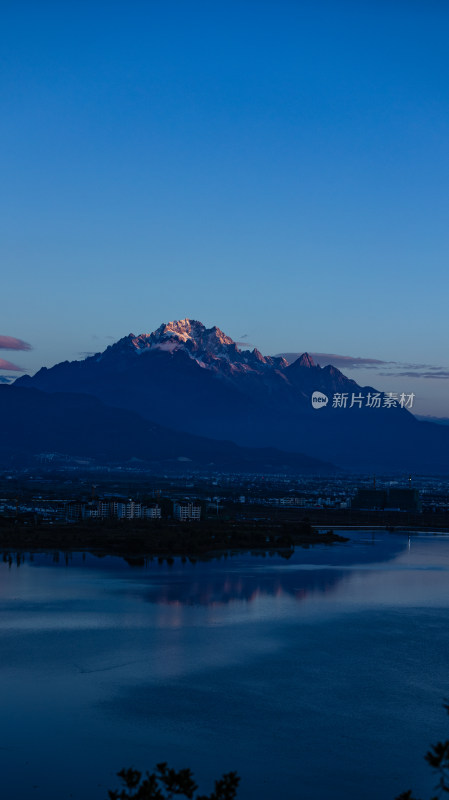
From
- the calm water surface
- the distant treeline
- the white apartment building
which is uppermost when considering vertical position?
the white apartment building

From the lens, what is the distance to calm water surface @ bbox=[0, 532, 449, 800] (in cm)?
1723

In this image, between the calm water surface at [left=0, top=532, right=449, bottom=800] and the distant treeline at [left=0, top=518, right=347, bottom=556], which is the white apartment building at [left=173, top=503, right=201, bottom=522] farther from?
the calm water surface at [left=0, top=532, right=449, bottom=800]

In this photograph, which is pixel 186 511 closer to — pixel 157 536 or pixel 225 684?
pixel 157 536

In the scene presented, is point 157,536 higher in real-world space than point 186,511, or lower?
lower

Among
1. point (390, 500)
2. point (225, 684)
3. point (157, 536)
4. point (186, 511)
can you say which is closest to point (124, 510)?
point (186, 511)

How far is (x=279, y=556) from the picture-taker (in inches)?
2087

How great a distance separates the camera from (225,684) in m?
22.7

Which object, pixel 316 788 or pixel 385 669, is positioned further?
pixel 385 669

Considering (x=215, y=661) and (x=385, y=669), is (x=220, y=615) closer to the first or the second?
(x=215, y=661)

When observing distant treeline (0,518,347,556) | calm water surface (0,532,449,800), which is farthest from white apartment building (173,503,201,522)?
calm water surface (0,532,449,800)

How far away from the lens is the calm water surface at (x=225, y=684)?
17.2m

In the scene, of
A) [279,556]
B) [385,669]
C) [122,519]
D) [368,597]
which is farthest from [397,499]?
[385,669]

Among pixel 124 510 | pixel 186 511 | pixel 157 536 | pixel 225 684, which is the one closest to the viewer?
pixel 225 684

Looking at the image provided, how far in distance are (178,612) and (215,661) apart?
749 cm
